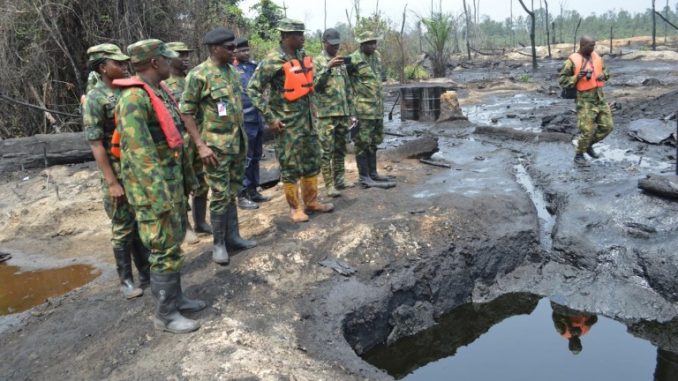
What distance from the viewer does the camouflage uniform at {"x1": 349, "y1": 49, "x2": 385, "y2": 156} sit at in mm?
6105

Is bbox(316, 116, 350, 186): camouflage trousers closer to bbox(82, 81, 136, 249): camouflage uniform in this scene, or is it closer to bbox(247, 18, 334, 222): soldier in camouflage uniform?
bbox(247, 18, 334, 222): soldier in camouflage uniform

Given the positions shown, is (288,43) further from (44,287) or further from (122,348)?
(44,287)

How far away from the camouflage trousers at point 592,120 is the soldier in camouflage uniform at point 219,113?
509 centimetres

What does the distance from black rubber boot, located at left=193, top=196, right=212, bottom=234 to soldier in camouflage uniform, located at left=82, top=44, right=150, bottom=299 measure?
140 cm

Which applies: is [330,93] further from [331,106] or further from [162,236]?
[162,236]

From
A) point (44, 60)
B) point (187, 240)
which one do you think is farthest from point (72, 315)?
point (44, 60)

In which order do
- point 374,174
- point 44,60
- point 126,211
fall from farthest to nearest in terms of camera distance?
point 44,60
point 374,174
point 126,211

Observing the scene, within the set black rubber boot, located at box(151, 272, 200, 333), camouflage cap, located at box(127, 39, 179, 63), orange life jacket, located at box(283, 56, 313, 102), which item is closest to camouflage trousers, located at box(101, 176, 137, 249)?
black rubber boot, located at box(151, 272, 200, 333)

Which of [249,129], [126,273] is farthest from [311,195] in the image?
[126,273]

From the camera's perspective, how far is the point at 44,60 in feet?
29.9

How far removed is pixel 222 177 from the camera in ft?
13.7

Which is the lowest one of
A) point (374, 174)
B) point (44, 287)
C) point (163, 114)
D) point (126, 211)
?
point (44, 287)

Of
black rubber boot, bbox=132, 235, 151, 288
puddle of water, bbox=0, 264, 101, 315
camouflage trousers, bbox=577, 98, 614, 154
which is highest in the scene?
camouflage trousers, bbox=577, 98, 614, 154

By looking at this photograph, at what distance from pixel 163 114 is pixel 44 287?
9.83ft
